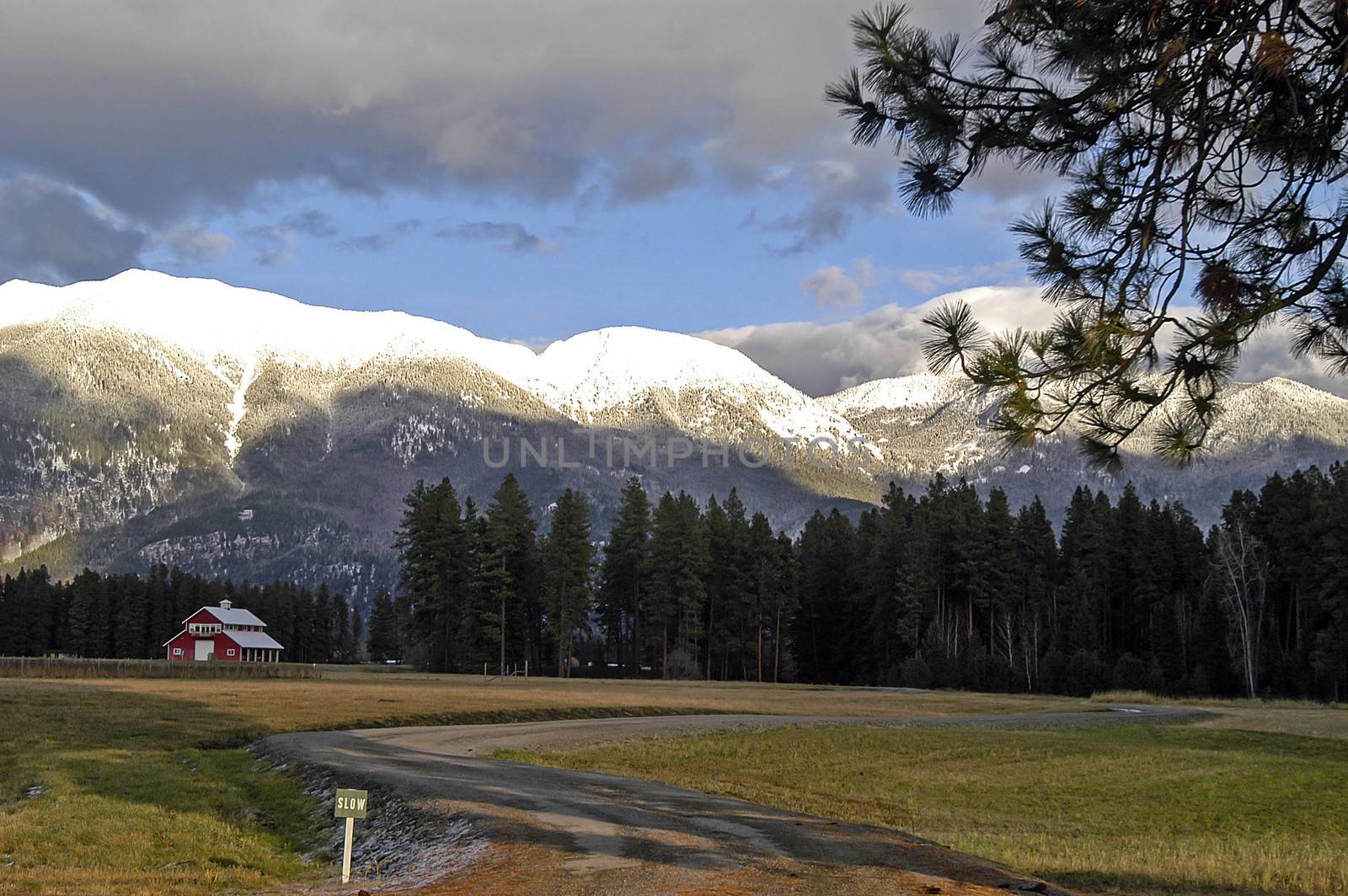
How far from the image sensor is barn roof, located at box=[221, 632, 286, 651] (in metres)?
115

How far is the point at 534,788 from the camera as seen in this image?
2033 centimetres

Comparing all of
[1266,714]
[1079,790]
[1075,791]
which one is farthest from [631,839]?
[1266,714]

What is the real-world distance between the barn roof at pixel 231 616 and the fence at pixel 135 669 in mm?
31945

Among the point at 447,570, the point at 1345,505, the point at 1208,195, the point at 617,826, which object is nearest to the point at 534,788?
the point at 617,826

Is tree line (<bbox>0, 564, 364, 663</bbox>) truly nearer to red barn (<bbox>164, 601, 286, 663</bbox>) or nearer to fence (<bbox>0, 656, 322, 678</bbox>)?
red barn (<bbox>164, 601, 286, 663</bbox>)

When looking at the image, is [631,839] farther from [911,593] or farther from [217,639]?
[217,639]

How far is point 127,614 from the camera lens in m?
124

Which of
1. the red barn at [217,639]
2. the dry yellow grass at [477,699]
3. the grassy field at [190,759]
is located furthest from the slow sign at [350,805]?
the red barn at [217,639]

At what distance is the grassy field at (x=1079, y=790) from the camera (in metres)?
15.4

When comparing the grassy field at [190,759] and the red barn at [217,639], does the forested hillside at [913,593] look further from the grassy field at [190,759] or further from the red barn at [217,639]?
the red barn at [217,639]

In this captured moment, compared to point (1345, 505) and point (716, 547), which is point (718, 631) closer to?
point (716, 547)

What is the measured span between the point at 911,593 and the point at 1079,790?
6523cm

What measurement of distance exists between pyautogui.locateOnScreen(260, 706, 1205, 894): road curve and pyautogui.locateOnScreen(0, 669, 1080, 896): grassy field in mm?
2168

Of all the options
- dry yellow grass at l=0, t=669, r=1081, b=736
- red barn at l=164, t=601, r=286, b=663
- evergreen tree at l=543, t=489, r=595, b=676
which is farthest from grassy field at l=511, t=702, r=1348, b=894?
red barn at l=164, t=601, r=286, b=663
